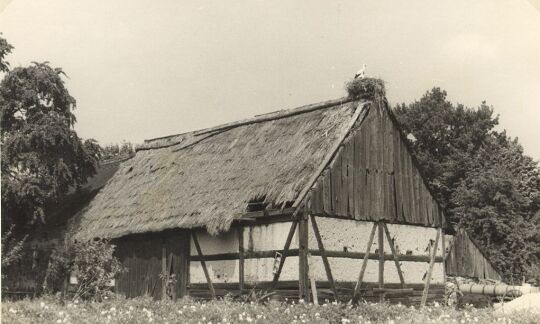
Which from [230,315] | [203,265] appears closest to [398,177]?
[203,265]

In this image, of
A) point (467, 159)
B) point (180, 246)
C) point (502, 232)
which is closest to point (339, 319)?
point (180, 246)

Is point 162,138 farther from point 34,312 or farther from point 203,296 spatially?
point 34,312

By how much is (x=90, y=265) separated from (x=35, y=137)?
153 inches

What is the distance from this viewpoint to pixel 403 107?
4159 centimetres

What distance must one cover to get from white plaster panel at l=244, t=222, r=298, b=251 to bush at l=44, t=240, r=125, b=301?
3.87 meters

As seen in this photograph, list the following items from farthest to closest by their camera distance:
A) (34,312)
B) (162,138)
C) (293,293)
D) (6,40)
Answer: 1. (162,138)
2. (6,40)
3. (293,293)
4. (34,312)

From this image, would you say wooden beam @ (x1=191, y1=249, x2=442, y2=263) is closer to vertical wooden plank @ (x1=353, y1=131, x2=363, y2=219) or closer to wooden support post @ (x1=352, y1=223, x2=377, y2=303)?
wooden support post @ (x1=352, y1=223, x2=377, y2=303)

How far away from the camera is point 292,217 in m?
15.5

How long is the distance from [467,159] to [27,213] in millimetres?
25119

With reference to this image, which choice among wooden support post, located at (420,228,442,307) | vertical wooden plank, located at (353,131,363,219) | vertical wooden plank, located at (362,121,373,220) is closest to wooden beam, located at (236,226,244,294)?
vertical wooden plank, located at (353,131,363,219)

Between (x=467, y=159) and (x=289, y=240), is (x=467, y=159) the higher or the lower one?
the higher one

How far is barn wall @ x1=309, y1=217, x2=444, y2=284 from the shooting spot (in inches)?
631

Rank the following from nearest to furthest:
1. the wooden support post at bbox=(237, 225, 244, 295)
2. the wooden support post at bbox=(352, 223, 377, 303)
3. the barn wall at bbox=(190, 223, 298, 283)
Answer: the barn wall at bbox=(190, 223, 298, 283), the wooden support post at bbox=(352, 223, 377, 303), the wooden support post at bbox=(237, 225, 244, 295)

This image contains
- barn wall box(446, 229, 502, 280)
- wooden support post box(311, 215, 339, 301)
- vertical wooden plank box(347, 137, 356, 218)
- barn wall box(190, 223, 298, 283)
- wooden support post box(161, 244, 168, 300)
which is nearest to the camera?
wooden support post box(311, 215, 339, 301)
